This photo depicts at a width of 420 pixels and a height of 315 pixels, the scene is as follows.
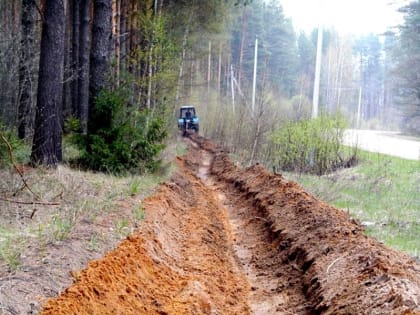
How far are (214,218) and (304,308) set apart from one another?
4.91 m

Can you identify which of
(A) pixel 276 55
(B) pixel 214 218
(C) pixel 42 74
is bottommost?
(B) pixel 214 218

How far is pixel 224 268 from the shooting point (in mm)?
7191

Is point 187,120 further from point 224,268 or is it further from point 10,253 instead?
point 10,253

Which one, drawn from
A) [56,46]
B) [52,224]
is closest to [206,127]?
[56,46]

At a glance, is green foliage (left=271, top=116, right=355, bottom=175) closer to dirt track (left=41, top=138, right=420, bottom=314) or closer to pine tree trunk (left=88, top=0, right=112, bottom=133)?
dirt track (left=41, top=138, right=420, bottom=314)

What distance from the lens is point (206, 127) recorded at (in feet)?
114

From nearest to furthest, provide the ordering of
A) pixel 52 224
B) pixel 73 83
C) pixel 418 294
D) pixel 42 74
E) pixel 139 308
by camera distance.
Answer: pixel 418 294
pixel 139 308
pixel 52 224
pixel 42 74
pixel 73 83

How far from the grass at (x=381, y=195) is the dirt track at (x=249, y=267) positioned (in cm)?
83

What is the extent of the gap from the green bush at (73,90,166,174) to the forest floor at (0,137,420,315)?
1.67 m

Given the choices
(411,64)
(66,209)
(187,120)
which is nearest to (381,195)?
(66,209)

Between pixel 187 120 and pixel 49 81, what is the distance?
25.9 m

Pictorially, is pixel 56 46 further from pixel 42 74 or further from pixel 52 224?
pixel 52 224

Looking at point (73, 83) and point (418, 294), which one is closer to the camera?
point (418, 294)

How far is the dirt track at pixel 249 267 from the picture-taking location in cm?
469
